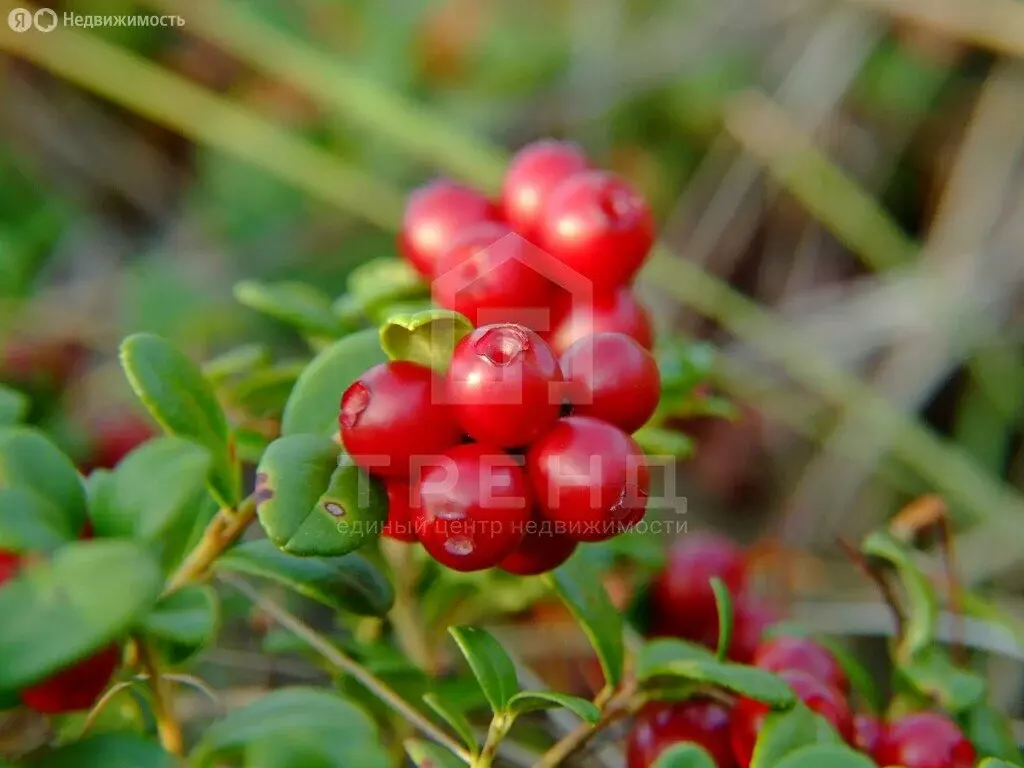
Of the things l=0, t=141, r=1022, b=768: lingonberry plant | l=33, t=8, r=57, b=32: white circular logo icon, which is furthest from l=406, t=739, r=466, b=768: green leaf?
l=33, t=8, r=57, b=32: white circular logo icon

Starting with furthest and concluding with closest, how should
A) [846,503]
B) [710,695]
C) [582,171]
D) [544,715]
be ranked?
1. [846,503]
2. [544,715]
3. [582,171]
4. [710,695]

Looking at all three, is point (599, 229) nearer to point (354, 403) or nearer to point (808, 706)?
point (354, 403)

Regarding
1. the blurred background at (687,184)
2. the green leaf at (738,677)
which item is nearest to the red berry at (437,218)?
the green leaf at (738,677)

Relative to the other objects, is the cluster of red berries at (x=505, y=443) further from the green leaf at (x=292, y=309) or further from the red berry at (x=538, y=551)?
the green leaf at (x=292, y=309)

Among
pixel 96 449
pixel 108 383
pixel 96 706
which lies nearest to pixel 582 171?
pixel 96 706

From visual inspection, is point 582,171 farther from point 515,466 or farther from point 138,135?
point 138,135

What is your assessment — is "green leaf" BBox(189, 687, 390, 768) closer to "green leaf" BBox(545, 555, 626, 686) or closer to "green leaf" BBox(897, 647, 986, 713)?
"green leaf" BBox(545, 555, 626, 686)
